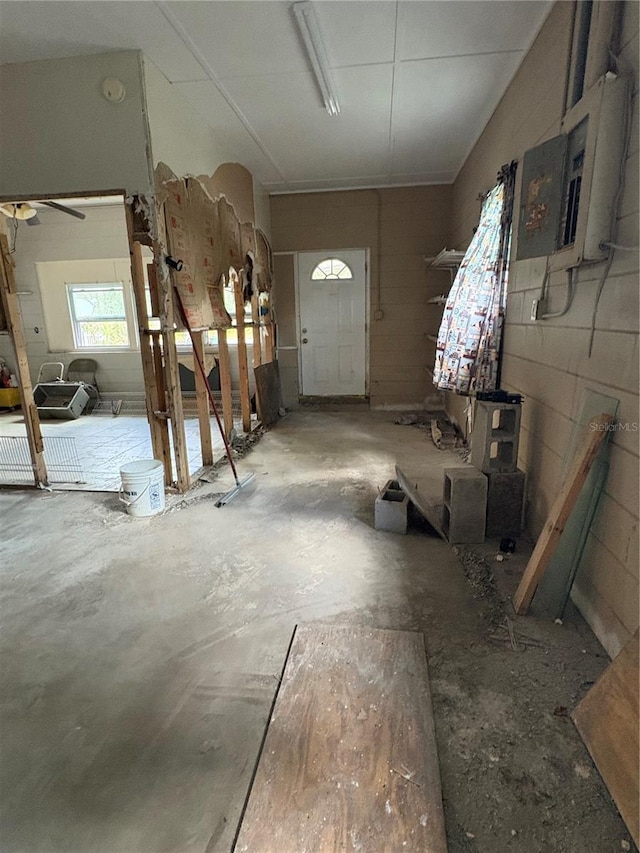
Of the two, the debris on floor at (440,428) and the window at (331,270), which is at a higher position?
the window at (331,270)

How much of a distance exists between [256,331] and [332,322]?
139 centimetres

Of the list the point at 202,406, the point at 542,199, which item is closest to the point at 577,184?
the point at 542,199

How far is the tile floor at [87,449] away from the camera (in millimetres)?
3760

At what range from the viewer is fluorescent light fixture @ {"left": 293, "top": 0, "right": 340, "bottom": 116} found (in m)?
2.36

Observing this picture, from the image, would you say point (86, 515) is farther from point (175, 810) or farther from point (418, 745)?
point (418, 745)

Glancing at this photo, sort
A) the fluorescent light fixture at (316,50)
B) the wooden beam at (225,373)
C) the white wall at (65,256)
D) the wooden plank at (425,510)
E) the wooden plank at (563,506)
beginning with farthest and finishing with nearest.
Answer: the white wall at (65,256)
the wooden beam at (225,373)
the wooden plank at (425,510)
the fluorescent light fixture at (316,50)
the wooden plank at (563,506)

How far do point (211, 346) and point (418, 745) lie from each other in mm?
5980

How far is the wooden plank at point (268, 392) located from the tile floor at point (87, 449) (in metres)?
0.40

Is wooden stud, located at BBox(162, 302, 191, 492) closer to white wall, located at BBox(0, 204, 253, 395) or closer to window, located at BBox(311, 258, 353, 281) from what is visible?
white wall, located at BBox(0, 204, 253, 395)

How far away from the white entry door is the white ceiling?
1.78 metres

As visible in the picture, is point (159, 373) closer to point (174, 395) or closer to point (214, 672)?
point (174, 395)

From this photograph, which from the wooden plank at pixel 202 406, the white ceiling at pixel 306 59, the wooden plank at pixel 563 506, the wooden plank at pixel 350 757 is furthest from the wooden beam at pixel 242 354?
the wooden plank at pixel 563 506

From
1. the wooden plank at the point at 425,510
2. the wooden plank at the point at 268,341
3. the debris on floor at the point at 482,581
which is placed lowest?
the debris on floor at the point at 482,581

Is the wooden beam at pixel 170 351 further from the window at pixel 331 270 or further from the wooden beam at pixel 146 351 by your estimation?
the window at pixel 331 270
